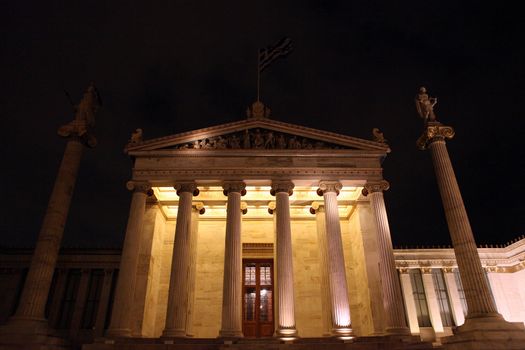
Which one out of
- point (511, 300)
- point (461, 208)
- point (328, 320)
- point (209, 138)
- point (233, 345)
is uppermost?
point (209, 138)

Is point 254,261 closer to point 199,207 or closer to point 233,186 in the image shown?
point 199,207

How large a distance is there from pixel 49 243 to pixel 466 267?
21.2m

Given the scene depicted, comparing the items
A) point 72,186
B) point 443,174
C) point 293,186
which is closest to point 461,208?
point 443,174

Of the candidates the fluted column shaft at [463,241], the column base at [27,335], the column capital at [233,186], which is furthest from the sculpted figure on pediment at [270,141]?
the column base at [27,335]

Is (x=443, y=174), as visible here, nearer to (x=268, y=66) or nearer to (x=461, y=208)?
(x=461, y=208)

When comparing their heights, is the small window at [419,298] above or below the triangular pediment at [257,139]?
below

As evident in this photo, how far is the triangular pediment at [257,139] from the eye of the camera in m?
24.7

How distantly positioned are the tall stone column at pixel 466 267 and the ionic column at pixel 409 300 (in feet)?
40.5

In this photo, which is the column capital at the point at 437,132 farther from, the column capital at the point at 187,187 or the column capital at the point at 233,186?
the column capital at the point at 187,187

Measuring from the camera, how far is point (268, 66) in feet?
92.0

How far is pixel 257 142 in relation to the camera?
24875 millimetres

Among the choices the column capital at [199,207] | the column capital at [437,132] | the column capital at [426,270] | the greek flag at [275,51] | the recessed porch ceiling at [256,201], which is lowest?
the column capital at [426,270]

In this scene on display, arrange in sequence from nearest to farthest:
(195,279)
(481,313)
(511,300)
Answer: (481,313)
(195,279)
(511,300)

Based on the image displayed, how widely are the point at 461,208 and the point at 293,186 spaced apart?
9324 millimetres
